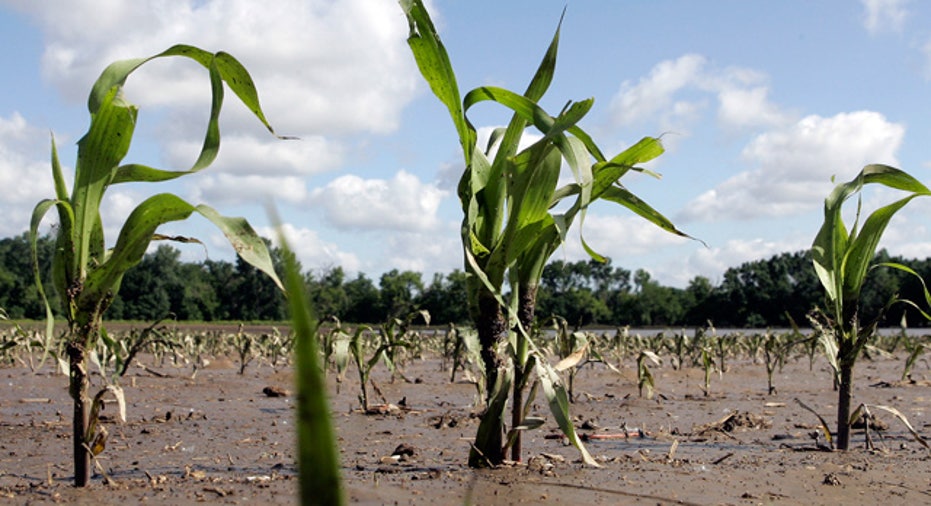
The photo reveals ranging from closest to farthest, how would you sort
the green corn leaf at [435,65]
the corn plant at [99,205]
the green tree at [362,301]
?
the corn plant at [99,205] → the green corn leaf at [435,65] → the green tree at [362,301]

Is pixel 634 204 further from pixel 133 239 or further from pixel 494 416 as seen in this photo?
pixel 133 239

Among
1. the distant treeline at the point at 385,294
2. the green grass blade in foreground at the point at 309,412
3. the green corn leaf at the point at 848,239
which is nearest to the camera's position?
the green grass blade in foreground at the point at 309,412

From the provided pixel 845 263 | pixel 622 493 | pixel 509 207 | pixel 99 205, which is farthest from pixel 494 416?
pixel 845 263

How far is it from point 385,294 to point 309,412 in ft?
247

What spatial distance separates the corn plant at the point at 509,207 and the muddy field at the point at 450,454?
1.24ft

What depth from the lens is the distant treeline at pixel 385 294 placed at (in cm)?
6084

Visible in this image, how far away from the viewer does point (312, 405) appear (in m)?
0.34

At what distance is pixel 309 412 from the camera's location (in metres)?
0.34

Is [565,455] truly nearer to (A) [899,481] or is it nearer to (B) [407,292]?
(A) [899,481]

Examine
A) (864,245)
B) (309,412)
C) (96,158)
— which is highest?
(96,158)

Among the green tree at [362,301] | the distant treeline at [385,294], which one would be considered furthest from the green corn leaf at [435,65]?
the green tree at [362,301]

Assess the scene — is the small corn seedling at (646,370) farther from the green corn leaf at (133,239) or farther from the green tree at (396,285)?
the green tree at (396,285)

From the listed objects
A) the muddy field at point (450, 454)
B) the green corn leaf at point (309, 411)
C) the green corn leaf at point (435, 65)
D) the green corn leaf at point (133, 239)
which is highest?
the green corn leaf at point (435, 65)

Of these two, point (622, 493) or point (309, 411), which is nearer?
point (309, 411)
